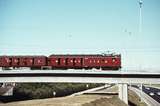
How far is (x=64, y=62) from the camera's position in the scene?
2388 inches

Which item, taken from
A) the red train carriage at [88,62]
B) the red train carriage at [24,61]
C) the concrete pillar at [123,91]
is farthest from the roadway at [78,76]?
the red train carriage at [24,61]

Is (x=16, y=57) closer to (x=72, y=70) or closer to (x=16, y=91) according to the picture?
(x=72, y=70)

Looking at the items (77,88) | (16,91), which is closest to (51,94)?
(16,91)

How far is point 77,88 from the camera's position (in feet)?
419

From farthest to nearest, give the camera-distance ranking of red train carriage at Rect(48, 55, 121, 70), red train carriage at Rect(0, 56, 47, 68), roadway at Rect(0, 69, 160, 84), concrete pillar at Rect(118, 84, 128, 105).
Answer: red train carriage at Rect(0, 56, 47, 68)
red train carriage at Rect(48, 55, 121, 70)
concrete pillar at Rect(118, 84, 128, 105)
roadway at Rect(0, 69, 160, 84)

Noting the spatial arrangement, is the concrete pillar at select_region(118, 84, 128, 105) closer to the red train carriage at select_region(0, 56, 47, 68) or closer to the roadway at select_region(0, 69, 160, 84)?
the roadway at select_region(0, 69, 160, 84)

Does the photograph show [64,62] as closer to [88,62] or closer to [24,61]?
[88,62]

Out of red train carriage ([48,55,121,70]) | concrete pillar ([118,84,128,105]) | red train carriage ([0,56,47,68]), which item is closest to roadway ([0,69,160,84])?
concrete pillar ([118,84,128,105])

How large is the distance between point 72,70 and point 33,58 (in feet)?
33.7

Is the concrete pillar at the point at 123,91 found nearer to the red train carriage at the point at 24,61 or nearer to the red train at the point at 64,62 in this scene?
the red train at the point at 64,62

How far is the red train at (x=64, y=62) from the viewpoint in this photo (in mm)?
59375

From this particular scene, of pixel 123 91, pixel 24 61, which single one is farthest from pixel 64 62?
pixel 123 91

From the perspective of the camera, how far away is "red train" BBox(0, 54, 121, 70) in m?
59.4

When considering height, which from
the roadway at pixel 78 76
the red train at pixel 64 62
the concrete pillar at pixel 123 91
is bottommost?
the concrete pillar at pixel 123 91
